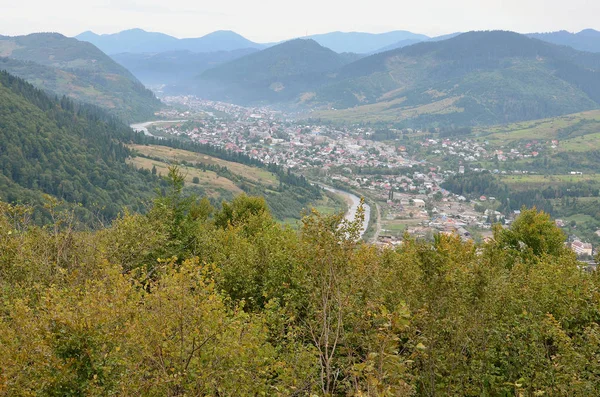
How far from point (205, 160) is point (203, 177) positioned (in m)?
24.0

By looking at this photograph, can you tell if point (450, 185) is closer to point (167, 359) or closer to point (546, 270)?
point (546, 270)

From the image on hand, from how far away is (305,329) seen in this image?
12281 millimetres

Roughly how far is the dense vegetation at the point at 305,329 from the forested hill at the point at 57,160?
229 ft

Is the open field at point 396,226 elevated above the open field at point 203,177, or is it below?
below

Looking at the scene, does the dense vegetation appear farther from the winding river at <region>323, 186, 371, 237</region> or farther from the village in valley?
the winding river at <region>323, 186, 371, 237</region>

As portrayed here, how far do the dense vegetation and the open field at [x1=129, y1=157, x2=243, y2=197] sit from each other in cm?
9691

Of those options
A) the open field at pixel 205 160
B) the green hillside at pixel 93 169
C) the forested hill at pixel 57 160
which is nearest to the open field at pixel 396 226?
the green hillside at pixel 93 169

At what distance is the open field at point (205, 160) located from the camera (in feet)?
452

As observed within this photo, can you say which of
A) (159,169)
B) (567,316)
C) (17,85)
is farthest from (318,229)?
(17,85)

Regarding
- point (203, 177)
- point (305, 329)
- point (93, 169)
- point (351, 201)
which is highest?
point (305, 329)

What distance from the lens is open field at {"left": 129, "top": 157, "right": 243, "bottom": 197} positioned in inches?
4535

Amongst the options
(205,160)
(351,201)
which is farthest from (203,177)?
(351,201)

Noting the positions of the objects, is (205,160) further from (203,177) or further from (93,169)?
(93,169)

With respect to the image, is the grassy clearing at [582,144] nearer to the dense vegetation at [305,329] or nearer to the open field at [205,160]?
the open field at [205,160]
